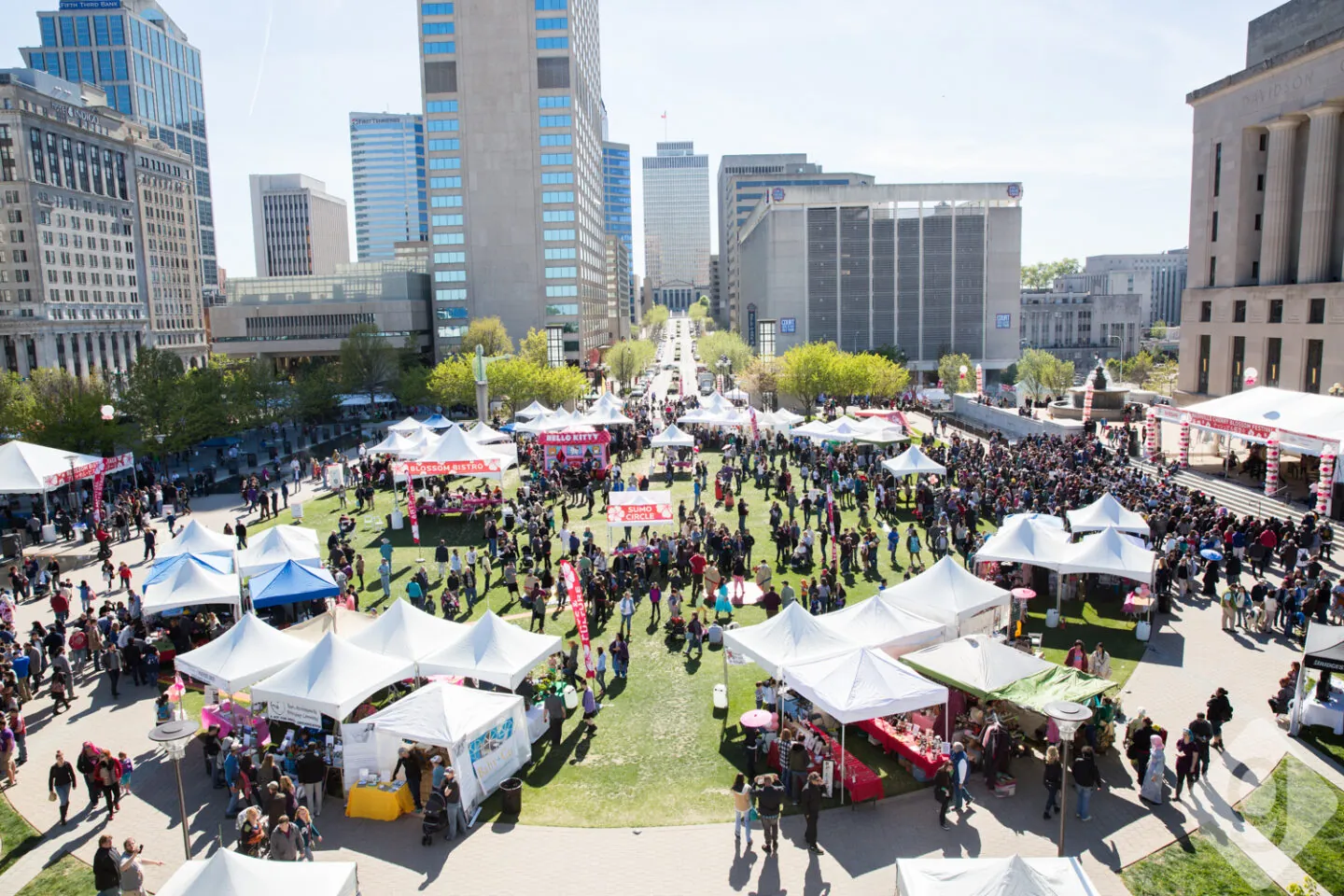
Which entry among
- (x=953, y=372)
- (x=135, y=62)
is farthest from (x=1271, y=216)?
(x=135, y=62)

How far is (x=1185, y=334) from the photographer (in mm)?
53812

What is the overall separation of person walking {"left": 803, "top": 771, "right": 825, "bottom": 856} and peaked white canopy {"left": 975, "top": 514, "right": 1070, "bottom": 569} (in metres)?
10.8

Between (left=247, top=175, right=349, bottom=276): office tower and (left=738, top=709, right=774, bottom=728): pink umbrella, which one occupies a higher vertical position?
(left=247, top=175, right=349, bottom=276): office tower

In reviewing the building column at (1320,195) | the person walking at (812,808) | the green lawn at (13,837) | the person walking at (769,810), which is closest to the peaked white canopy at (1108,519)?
the person walking at (812,808)

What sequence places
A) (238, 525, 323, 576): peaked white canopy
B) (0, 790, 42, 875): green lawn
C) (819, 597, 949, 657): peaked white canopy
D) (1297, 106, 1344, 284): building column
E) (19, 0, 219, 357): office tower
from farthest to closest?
(19, 0, 219, 357): office tower, (1297, 106, 1344, 284): building column, (238, 525, 323, 576): peaked white canopy, (819, 597, 949, 657): peaked white canopy, (0, 790, 42, 875): green lawn

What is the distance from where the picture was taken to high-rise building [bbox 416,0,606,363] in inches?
3514

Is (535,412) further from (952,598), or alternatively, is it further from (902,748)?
(902,748)

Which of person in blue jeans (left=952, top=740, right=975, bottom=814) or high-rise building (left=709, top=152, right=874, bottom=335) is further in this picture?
high-rise building (left=709, top=152, right=874, bottom=335)

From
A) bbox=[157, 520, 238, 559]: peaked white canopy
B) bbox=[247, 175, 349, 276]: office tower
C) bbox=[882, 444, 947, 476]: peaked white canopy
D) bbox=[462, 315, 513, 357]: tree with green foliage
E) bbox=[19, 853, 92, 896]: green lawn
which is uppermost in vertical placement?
bbox=[247, 175, 349, 276]: office tower

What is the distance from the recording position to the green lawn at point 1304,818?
11984 millimetres

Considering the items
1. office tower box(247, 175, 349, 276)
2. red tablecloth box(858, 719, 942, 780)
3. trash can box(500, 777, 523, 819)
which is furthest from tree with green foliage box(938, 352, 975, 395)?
office tower box(247, 175, 349, 276)

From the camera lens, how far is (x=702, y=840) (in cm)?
1270

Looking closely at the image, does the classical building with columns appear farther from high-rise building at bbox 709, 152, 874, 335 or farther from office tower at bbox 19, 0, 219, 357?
office tower at bbox 19, 0, 219, 357

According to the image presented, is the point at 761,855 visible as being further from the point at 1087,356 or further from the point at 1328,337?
the point at 1087,356
